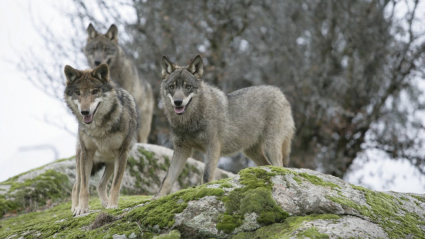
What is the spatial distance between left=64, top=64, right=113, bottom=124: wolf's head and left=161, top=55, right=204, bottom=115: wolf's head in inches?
34.1

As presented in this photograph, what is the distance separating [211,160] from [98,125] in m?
1.74

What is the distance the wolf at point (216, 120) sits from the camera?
22.4ft

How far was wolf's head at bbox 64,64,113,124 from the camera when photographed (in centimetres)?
628

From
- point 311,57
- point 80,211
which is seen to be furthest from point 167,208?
point 311,57

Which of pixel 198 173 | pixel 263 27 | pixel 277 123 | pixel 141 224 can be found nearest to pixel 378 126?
pixel 263 27

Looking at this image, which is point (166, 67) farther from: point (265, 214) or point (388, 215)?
point (388, 215)

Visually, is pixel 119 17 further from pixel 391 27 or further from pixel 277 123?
pixel 391 27

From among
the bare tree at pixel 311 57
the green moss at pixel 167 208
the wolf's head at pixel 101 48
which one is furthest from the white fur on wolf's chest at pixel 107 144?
the bare tree at pixel 311 57

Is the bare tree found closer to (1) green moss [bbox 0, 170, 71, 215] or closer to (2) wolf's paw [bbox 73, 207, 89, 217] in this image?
(1) green moss [bbox 0, 170, 71, 215]

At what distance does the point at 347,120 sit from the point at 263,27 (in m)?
6.27

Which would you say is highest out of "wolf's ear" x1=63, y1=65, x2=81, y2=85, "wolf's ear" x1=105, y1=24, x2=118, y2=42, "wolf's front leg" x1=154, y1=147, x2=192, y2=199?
"wolf's ear" x1=105, y1=24, x2=118, y2=42

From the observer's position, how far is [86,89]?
254 inches

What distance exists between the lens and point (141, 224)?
443 cm

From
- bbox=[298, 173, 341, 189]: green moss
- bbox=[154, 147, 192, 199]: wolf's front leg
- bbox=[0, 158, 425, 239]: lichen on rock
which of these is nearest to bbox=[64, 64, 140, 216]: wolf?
bbox=[154, 147, 192, 199]: wolf's front leg
